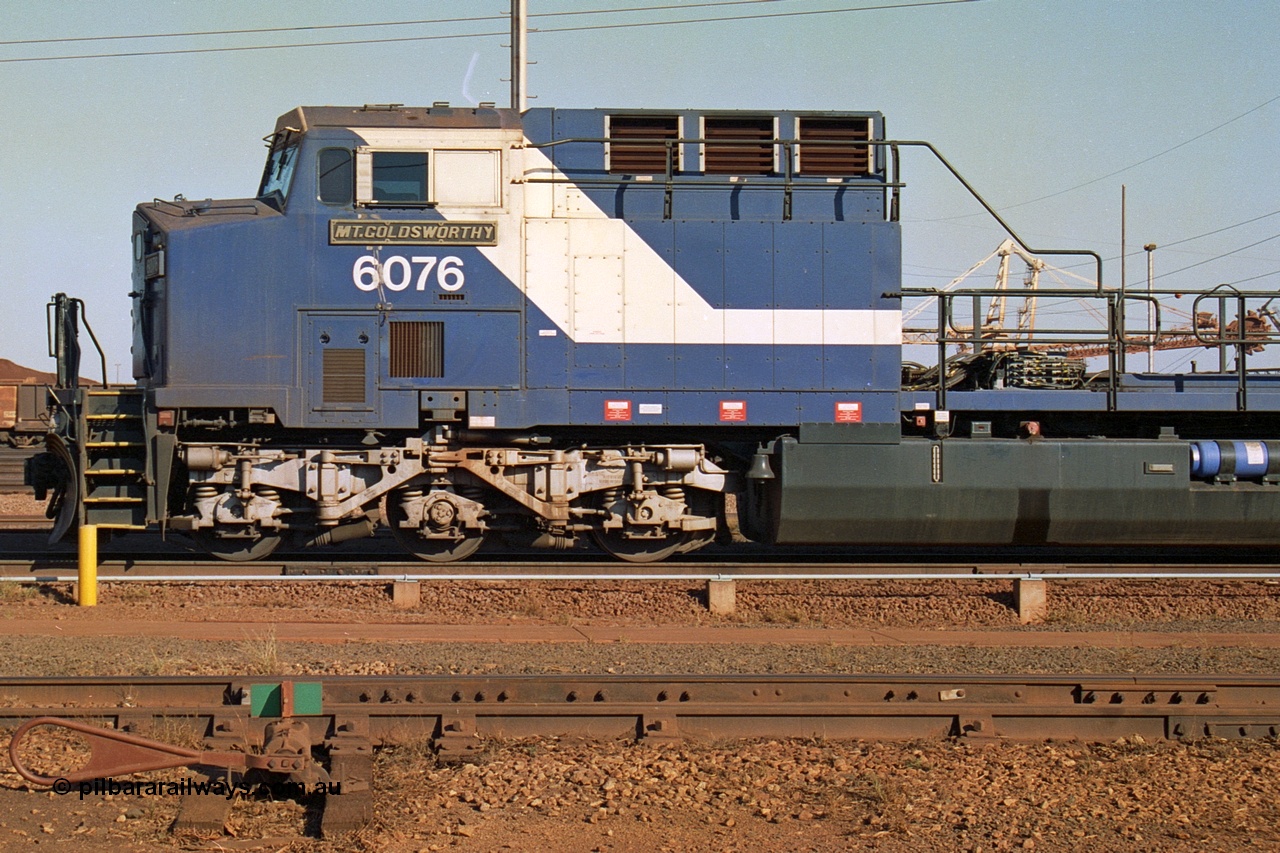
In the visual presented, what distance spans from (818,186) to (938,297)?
1576mm

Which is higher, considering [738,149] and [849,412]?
[738,149]

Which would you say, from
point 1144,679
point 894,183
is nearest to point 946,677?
point 1144,679

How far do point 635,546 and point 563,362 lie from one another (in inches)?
77.5

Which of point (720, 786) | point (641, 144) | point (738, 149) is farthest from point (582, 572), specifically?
point (720, 786)

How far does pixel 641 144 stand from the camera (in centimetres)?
1052

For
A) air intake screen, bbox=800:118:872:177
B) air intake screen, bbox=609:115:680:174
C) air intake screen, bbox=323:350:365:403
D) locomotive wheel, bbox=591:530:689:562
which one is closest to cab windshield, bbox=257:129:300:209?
air intake screen, bbox=323:350:365:403

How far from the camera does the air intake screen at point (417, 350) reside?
10.3 meters

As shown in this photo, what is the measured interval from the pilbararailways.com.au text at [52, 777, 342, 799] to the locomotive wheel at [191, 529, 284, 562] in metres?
5.59

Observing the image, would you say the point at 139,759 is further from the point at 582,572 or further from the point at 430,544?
the point at 430,544

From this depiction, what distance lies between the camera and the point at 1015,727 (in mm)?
6027

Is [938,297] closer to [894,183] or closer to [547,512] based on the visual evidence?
[894,183]

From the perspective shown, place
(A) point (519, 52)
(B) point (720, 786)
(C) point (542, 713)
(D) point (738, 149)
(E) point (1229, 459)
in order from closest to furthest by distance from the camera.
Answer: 1. (B) point (720, 786)
2. (C) point (542, 713)
3. (D) point (738, 149)
4. (E) point (1229, 459)
5. (A) point (519, 52)

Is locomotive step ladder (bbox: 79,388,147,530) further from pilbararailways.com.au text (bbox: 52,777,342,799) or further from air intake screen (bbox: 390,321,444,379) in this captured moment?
pilbararailways.com.au text (bbox: 52,777,342,799)

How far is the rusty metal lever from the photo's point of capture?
4980 mm
